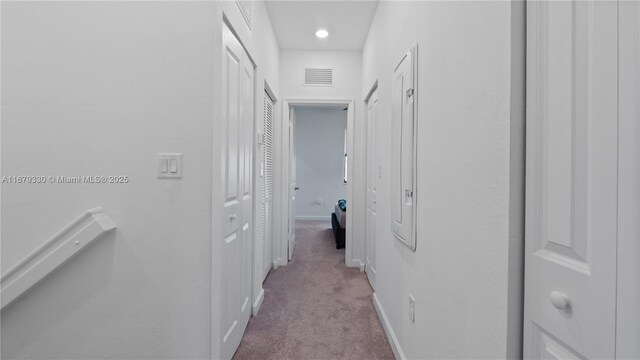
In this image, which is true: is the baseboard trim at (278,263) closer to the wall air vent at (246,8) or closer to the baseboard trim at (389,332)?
the baseboard trim at (389,332)

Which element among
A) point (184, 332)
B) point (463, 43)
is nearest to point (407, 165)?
point (463, 43)

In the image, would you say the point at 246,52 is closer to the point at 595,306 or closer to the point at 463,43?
the point at 463,43

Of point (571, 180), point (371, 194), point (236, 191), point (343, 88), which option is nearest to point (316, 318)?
point (236, 191)

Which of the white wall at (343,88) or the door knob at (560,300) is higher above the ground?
the white wall at (343,88)

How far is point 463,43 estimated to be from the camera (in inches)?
40.9

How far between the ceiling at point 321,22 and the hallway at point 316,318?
268cm

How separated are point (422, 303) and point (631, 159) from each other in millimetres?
1096

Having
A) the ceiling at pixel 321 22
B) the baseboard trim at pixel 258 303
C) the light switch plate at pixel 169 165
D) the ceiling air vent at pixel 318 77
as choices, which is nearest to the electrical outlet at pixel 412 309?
the baseboard trim at pixel 258 303

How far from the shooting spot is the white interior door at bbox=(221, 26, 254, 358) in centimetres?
161

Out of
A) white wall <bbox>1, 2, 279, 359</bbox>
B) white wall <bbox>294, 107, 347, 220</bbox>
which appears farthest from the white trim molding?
white wall <bbox>294, 107, 347, 220</bbox>

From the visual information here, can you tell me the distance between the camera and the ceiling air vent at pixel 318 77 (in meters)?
3.51

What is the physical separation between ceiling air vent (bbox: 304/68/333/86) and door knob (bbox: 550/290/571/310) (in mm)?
3223

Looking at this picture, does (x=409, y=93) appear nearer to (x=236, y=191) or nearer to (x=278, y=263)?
(x=236, y=191)

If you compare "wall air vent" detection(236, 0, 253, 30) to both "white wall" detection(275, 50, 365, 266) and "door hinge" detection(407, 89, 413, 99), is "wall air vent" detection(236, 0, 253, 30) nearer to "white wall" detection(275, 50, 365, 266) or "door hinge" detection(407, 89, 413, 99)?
"door hinge" detection(407, 89, 413, 99)
